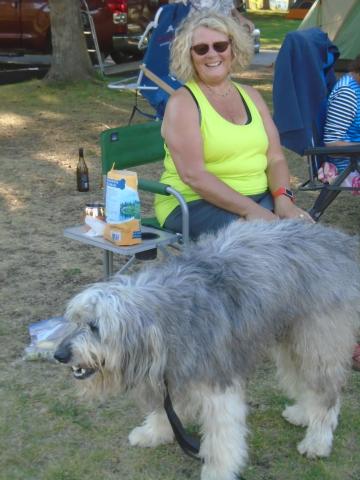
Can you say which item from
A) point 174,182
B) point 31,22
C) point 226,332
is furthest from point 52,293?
point 31,22

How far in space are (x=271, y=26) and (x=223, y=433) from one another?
2249 cm

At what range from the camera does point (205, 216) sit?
334 cm

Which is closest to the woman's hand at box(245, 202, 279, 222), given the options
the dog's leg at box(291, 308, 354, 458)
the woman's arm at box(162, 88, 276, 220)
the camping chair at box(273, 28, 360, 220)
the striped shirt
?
the woman's arm at box(162, 88, 276, 220)

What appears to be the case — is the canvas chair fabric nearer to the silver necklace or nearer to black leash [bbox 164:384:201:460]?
the silver necklace

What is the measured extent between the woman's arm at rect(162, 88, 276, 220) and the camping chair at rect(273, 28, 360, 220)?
4.63ft

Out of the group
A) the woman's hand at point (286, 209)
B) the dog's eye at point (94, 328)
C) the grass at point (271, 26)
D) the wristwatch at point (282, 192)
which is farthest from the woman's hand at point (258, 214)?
the grass at point (271, 26)

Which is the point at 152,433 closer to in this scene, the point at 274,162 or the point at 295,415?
the point at 295,415

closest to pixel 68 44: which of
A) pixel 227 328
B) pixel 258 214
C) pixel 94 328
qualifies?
pixel 258 214

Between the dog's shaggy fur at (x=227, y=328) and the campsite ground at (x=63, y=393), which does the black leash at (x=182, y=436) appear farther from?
the campsite ground at (x=63, y=393)

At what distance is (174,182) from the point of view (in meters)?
3.45

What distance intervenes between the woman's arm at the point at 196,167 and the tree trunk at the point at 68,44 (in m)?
7.18

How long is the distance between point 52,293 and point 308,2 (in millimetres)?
24417

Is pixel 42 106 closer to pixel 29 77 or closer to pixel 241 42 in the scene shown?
pixel 29 77

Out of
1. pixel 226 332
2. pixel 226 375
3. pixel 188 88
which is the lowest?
pixel 226 375
